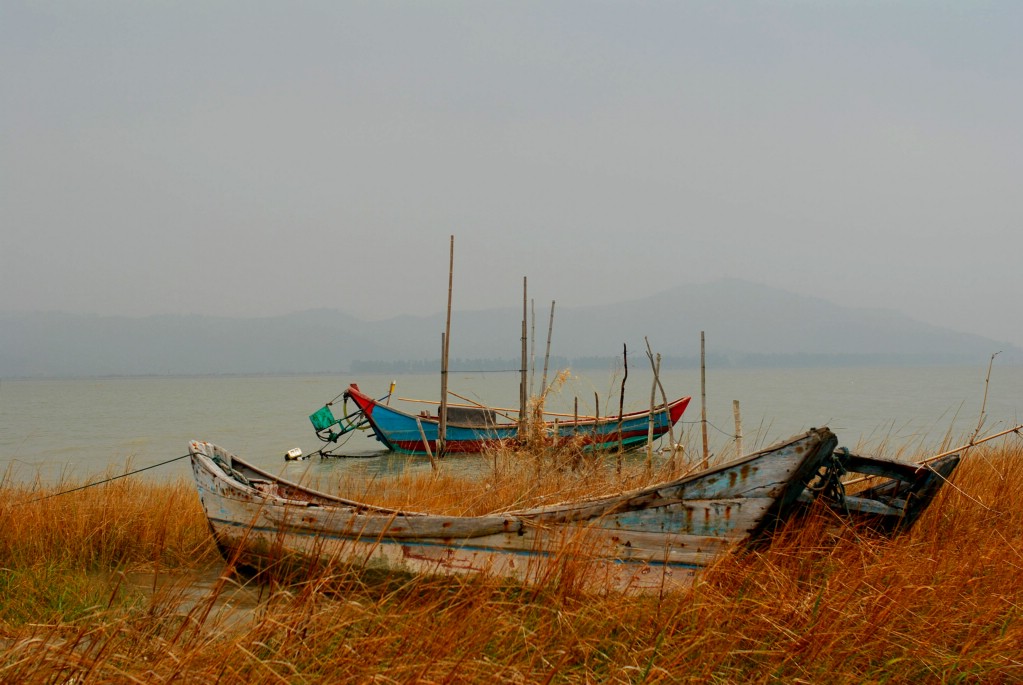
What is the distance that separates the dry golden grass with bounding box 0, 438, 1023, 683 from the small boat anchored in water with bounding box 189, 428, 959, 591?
0.16 m

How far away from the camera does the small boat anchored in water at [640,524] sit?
4488mm

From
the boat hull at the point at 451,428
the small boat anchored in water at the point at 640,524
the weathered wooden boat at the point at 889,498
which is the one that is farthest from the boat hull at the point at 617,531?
the boat hull at the point at 451,428

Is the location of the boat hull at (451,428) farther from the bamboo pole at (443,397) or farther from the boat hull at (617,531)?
the boat hull at (617,531)

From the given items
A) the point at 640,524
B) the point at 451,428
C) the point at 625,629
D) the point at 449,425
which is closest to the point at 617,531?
the point at 640,524

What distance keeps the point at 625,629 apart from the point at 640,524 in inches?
39.2

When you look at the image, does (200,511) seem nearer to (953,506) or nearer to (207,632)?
(207,632)

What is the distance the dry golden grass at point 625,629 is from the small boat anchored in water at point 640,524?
0.16 m

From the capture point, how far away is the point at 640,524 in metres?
4.71

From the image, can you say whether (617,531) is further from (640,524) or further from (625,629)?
(625,629)

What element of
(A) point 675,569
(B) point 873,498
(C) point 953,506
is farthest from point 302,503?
(C) point 953,506

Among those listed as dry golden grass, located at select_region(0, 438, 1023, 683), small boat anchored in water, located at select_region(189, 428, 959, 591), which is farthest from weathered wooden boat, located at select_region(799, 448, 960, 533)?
dry golden grass, located at select_region(0, 438, 1023, 683)

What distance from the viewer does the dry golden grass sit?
9.53 feet

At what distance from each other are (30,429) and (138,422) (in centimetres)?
607

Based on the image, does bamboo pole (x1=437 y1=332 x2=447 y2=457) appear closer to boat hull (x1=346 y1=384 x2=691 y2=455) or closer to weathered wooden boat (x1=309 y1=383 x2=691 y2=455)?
weathered wooden boat (x1=309 y1=383 x2=691 y2=455)
